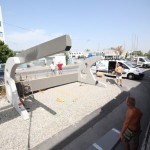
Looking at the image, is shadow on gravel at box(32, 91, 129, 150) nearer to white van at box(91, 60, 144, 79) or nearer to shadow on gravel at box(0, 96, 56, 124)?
shadow on gravel at box(0, 96, 56, 124)

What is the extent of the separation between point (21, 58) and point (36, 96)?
4.16m

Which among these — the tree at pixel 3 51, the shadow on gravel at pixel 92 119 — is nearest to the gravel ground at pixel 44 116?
the shadow on gravel at pixel 92 119

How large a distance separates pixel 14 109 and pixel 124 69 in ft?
35.6

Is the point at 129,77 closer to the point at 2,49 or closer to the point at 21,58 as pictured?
the point at 21,58

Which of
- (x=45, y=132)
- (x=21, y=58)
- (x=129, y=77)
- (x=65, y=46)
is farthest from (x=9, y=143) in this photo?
(x=129, y=77)

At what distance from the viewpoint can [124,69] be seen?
13.5 meters

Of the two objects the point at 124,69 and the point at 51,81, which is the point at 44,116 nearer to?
the point at 51,81

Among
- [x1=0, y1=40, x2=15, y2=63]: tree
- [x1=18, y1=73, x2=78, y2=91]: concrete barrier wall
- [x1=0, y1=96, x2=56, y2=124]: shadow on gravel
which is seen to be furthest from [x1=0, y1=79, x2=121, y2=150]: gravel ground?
[x1=0, y1=40, x2=15, y2=63]: tree

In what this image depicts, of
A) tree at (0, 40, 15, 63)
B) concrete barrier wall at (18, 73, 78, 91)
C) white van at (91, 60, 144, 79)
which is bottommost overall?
concrete barrier wall at (18, 73, 78, 91)

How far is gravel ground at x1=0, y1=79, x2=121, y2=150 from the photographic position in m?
4.57

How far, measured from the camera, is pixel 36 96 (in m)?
9.02

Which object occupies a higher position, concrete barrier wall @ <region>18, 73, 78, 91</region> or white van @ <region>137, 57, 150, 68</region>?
white van @ <region>137, 57, 150, 68</region>

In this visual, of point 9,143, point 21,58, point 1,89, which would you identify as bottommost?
point 9,143

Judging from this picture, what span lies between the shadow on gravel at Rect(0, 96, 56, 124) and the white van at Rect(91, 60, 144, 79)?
9429mm
